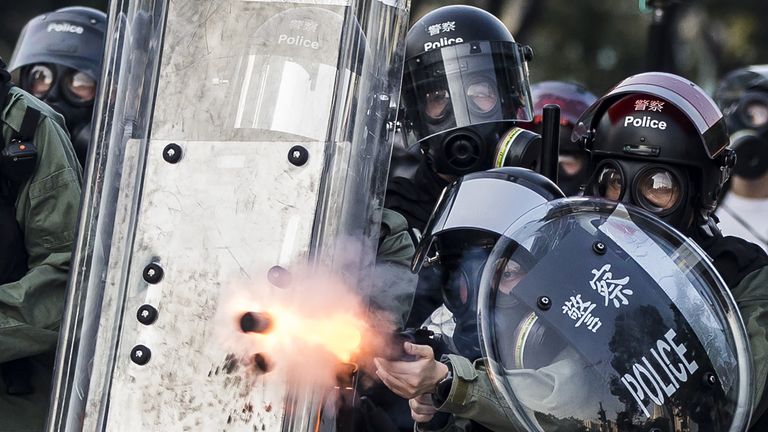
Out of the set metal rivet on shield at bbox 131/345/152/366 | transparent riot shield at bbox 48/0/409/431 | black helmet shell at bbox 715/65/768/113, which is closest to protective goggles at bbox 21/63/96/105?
transparent riot shield at bbox 48/0/409/431

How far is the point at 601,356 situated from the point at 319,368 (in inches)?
23.7

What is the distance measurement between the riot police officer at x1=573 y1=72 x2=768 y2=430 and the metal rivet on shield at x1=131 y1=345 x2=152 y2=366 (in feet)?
4.66

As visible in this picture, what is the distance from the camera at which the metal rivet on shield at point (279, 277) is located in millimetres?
2484

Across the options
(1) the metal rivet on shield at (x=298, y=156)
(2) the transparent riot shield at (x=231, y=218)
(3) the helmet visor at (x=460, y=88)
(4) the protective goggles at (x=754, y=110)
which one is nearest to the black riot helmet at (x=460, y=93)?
(3) the helmet visor at (x=460, y=88)

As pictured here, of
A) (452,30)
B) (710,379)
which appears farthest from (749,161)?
(710,379)

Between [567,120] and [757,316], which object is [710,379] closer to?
[757,316]

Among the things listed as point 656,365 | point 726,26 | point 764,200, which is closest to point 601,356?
point 656,365

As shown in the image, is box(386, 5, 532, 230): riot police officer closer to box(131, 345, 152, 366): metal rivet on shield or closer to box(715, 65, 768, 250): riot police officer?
box(131, 345, 152, 366): metal rivet on shield

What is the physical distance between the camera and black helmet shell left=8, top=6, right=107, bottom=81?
5535 millimetres

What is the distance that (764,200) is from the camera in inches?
274

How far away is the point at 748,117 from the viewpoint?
720 centimetres

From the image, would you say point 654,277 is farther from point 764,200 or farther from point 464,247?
point 764,200

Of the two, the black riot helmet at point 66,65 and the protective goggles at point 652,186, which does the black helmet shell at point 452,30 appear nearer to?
the protective goggles at point 652,186

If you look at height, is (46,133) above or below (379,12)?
below
